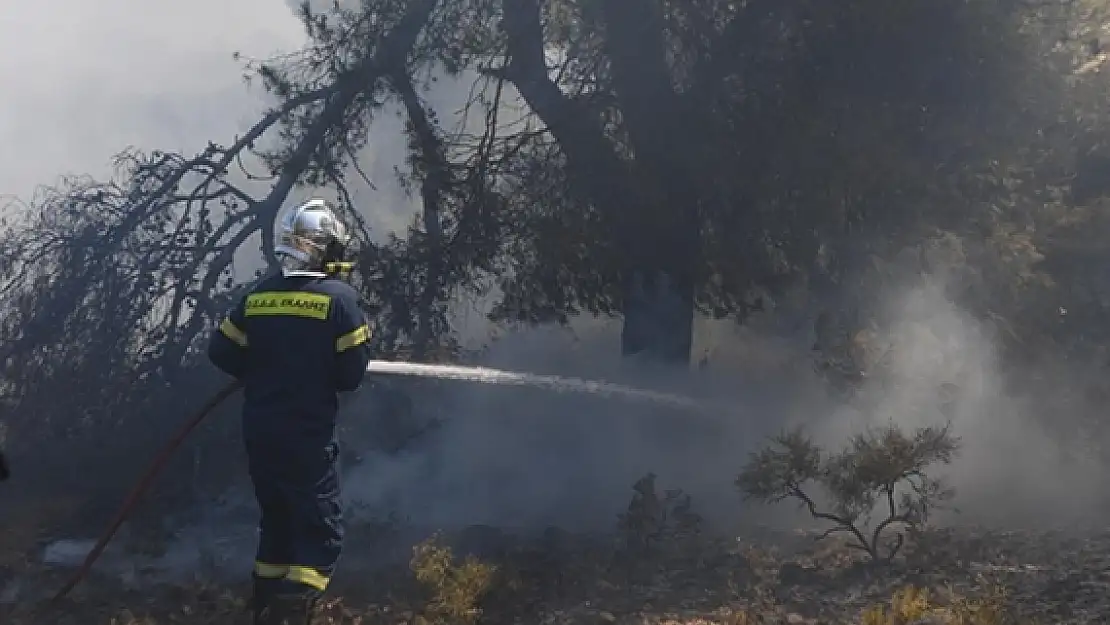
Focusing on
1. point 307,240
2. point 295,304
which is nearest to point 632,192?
point 307,240

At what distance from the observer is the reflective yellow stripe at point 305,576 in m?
4.39

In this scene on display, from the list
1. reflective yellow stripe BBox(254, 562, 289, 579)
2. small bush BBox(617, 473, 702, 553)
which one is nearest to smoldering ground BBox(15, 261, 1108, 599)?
small bush BBox(617, 473, 702, 553)

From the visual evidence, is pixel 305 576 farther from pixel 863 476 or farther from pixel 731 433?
pixel 731 433

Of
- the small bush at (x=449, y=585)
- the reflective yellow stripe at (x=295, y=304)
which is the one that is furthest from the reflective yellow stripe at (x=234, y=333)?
the small bush at (x=449, y=585)

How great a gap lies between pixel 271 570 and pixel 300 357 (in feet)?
2.60

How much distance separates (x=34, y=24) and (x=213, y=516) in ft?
39.5

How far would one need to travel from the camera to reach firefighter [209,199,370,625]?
4.40 meters

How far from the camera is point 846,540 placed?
6.38 meters

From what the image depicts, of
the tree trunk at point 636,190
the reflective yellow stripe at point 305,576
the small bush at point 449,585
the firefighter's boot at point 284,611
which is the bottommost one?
the firefighter's boot at point 284,611

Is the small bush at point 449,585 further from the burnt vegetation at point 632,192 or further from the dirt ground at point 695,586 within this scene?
the burnt vegetation at point 632,192

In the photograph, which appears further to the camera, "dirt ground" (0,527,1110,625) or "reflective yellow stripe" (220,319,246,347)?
"dirt ground" (0,527,1110,625)

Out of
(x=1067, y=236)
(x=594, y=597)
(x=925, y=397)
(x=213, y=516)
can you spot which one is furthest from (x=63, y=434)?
(x=1067, y=236)

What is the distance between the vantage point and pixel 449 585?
543 centimetres

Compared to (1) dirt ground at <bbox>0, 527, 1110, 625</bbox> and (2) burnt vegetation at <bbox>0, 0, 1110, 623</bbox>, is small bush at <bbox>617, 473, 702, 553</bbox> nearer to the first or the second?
(1) dirt ground at <bbox>0, 527, 1110, 625</bbox>
